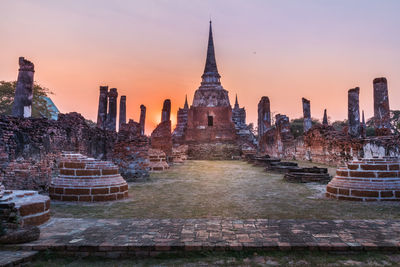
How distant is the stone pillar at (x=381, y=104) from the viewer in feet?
45.6

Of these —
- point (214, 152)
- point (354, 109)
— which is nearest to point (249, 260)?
point (354, 109)

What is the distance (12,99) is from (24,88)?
21.6 m

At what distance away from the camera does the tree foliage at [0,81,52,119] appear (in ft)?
88.8

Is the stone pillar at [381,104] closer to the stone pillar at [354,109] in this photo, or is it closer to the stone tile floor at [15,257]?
the stone pillar at [354,109]

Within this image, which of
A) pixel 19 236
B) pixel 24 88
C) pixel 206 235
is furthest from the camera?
pixel 24 88

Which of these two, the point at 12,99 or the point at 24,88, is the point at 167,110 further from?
the point at 12,99

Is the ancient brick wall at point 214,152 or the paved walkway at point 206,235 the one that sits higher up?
the ancient brick wall at point 214,152

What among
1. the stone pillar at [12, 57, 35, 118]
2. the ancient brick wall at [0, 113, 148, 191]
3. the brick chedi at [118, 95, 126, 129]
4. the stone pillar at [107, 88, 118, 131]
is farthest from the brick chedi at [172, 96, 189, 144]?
the ancient brick wall at [0, 113, 148, 191]

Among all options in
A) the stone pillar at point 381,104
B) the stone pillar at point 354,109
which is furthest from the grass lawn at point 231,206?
the stone pillar at point 354,109

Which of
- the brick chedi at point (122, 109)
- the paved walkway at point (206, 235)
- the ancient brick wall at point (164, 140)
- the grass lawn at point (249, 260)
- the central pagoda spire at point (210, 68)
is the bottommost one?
the grass lawn at point (249, 260)

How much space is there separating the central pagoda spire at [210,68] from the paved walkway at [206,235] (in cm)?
3734

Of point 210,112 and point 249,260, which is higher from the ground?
point 210,112

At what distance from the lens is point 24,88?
9969 mm

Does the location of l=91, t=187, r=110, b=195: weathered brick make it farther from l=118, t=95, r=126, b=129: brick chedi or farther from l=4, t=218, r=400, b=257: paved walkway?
l=118, t=95, r=126, b=129: brick chedi
